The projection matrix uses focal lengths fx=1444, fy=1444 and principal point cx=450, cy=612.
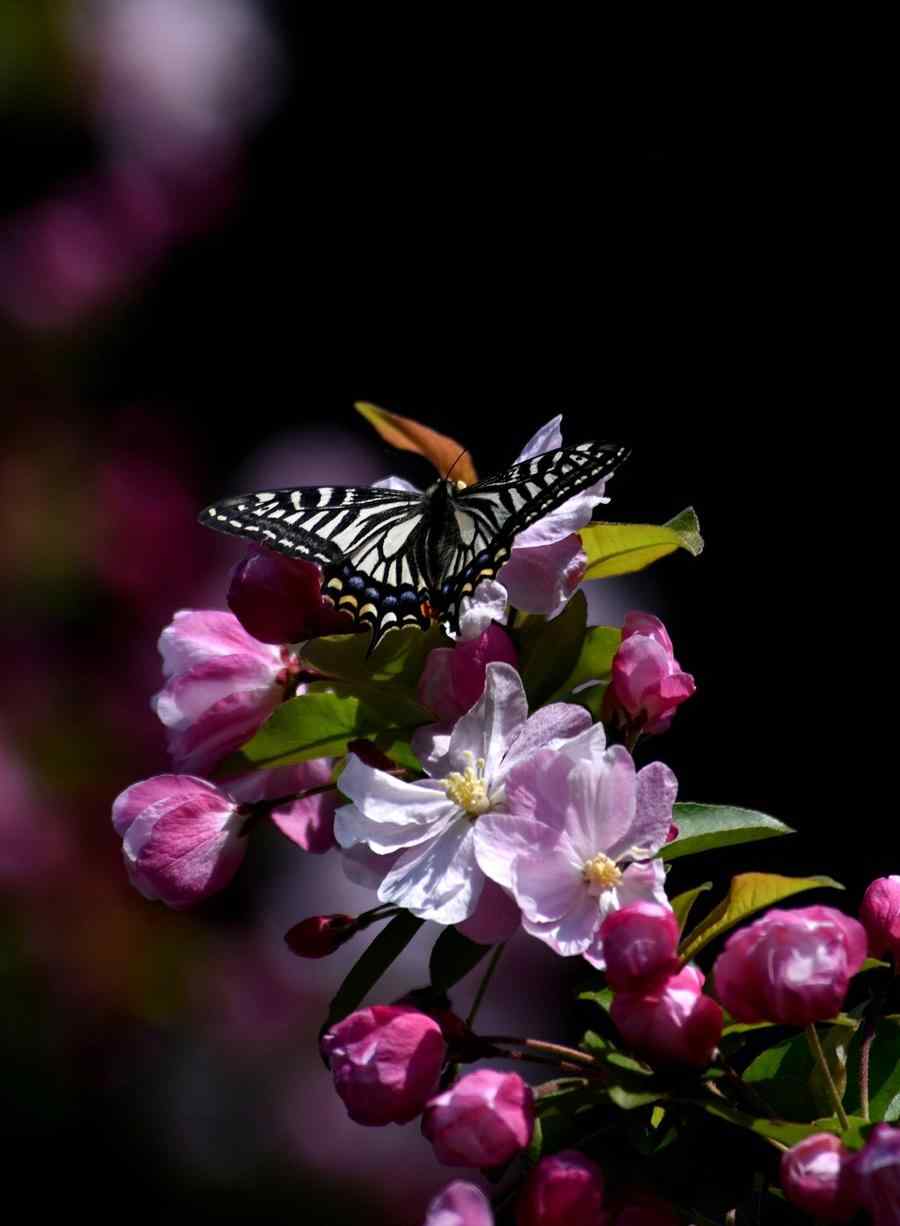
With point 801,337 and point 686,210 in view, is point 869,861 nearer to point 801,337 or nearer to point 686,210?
point 801,337

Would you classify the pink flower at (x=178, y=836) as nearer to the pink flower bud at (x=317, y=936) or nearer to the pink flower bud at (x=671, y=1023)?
the pink flower bud at (x=317, y=936)

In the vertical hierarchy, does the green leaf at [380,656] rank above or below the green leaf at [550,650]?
above

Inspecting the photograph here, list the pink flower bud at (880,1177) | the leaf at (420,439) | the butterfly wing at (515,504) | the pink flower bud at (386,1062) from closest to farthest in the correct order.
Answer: the pink flower bud at (880,1177)
the pink flower bud at (386,1062)
the butterfly wing at (515,504)
the leaf at (420,439)

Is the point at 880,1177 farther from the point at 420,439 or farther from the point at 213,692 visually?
the point at 420,439

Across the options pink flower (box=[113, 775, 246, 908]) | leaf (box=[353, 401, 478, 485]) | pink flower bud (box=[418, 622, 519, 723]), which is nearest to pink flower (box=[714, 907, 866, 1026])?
pink flower bud (box=[418, 622, 519, 723])

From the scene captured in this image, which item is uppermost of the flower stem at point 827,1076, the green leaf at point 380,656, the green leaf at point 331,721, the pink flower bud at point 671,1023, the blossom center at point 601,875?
the green leaf at point 380,656

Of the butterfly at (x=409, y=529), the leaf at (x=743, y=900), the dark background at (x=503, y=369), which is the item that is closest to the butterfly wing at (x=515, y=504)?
the butterfly at (x=409, y=529)

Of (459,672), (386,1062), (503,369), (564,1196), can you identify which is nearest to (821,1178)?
(564,1196)
